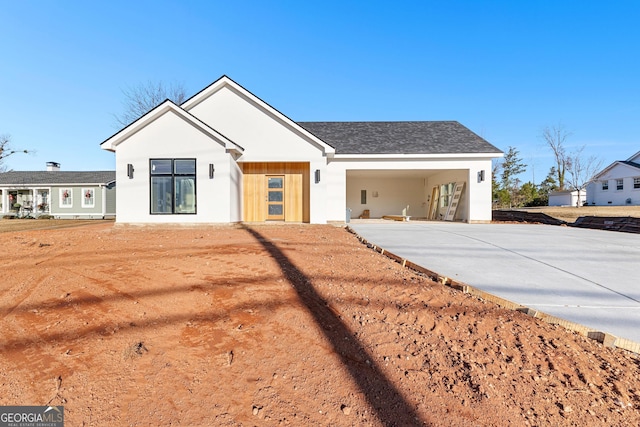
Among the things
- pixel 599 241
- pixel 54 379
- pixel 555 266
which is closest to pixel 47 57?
pixel 54 379

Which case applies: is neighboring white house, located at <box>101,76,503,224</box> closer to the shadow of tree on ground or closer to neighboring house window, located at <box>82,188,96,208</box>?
the shadow of tree on ground

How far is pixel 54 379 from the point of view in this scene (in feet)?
7.84

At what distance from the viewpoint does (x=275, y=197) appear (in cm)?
1271

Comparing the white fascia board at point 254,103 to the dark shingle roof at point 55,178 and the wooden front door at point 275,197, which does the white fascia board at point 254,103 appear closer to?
the wooden front door at point 275,197

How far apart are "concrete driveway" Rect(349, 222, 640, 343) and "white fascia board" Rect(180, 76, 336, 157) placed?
218 inches

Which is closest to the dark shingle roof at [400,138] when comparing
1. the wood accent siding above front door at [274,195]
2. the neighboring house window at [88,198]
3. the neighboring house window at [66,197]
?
the wood accent siding above front door at [274,195]

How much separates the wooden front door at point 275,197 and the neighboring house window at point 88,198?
19.6m

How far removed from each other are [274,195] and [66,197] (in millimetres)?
21899

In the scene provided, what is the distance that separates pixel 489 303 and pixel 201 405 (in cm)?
336

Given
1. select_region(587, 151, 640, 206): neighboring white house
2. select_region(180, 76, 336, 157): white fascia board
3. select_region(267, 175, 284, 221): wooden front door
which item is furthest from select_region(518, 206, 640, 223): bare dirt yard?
select_region(267, 175, 284, 221): wooden front door

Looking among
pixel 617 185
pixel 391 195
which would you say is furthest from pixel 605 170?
pixel 391 195

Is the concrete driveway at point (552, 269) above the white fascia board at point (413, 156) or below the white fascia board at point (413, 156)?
below

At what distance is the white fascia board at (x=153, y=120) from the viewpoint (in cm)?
1016

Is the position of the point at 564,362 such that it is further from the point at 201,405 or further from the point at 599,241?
the point at 599,241
